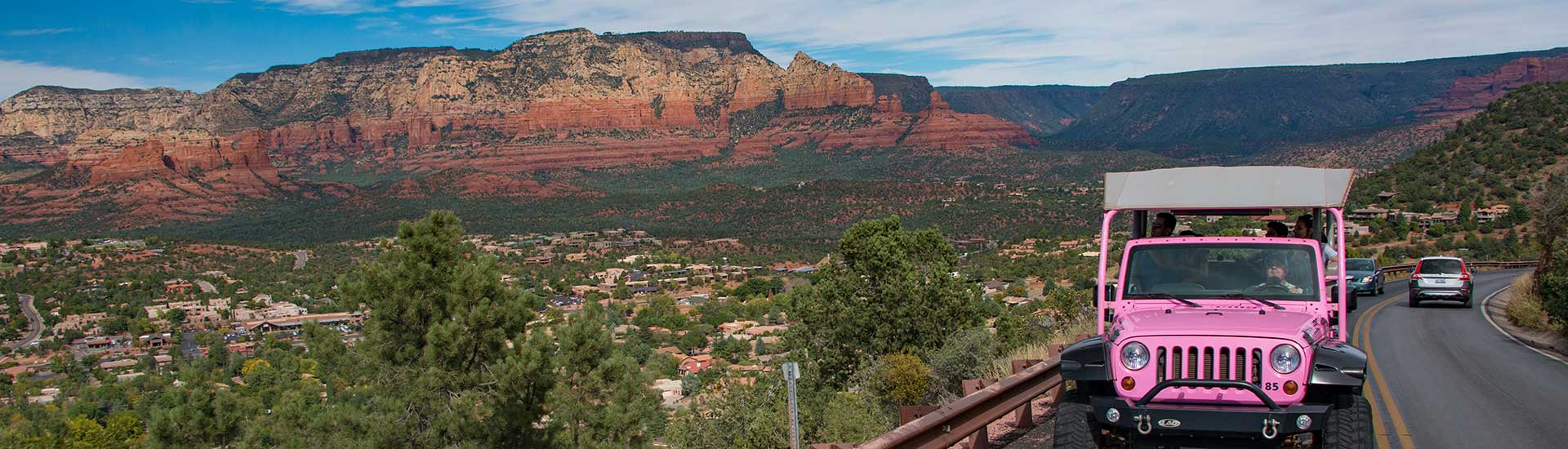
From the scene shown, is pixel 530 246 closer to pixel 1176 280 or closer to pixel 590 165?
pixel 590 165

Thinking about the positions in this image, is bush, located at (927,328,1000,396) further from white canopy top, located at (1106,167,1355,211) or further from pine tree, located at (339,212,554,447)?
pine tree, located at (339,212,554,447)

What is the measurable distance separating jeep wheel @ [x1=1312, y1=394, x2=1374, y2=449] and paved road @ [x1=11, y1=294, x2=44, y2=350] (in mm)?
62461

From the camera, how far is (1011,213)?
91.4 metres

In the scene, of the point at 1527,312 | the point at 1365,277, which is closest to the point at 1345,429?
the point at 1527,312

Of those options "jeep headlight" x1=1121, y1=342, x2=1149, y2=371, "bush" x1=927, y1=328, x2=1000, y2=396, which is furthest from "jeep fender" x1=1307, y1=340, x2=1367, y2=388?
"bush" x1=927, y1=328, x2=1000, y2=396

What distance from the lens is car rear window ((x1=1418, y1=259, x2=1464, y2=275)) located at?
24672mm

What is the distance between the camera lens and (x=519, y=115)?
172750 mm

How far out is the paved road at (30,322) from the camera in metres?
55.2

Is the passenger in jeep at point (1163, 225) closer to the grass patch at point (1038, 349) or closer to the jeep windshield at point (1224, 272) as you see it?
the jeep windshield at point (1224, 272)

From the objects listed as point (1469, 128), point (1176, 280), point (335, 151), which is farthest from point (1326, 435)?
point (335, 151)

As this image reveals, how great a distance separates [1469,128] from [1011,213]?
36.6 m

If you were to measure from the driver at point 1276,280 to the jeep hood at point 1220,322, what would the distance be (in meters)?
0.38

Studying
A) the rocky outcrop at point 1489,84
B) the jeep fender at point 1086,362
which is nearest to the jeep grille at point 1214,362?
the jeep fender at point 1086,362

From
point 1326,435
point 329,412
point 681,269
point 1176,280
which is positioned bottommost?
point 681,269
